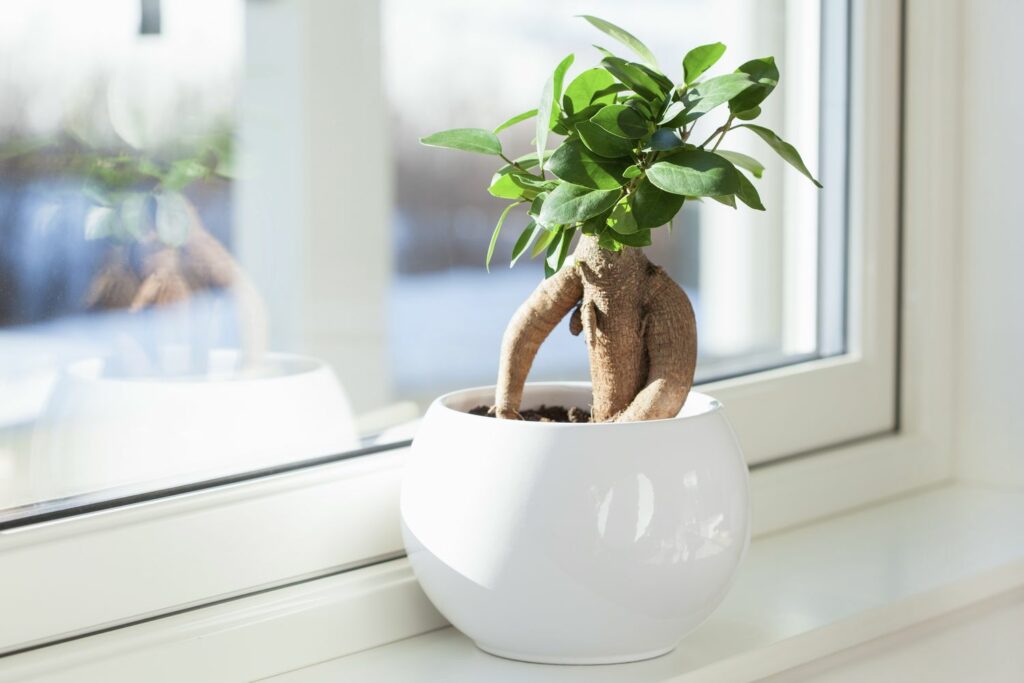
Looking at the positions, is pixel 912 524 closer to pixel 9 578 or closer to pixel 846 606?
pixel 846 606

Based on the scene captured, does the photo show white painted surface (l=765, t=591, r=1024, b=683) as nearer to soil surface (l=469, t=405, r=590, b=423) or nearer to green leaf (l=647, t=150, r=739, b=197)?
soil surface (l=469, t=405, r=590, b=423)

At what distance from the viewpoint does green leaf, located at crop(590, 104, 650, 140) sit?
576 millimetres

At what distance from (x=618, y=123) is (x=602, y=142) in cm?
1

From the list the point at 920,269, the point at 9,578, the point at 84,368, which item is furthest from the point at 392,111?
the point at 920,269

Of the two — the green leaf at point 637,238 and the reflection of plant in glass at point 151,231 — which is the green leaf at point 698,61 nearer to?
the green leaf at point 637,238

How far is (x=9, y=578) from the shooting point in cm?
59

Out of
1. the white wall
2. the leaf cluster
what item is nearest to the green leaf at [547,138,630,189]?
the leaf cluster

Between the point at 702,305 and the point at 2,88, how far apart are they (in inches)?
24.2

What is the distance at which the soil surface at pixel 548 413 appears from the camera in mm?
693

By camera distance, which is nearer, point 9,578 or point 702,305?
point 9,578

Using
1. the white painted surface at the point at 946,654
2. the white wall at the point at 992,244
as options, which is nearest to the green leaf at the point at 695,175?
the white painted surface at the point at 946,654

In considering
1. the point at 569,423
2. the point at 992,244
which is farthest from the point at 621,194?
the point at 992,244

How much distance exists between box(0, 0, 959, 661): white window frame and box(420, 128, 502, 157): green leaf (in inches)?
5.0

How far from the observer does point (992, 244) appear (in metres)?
1.07
